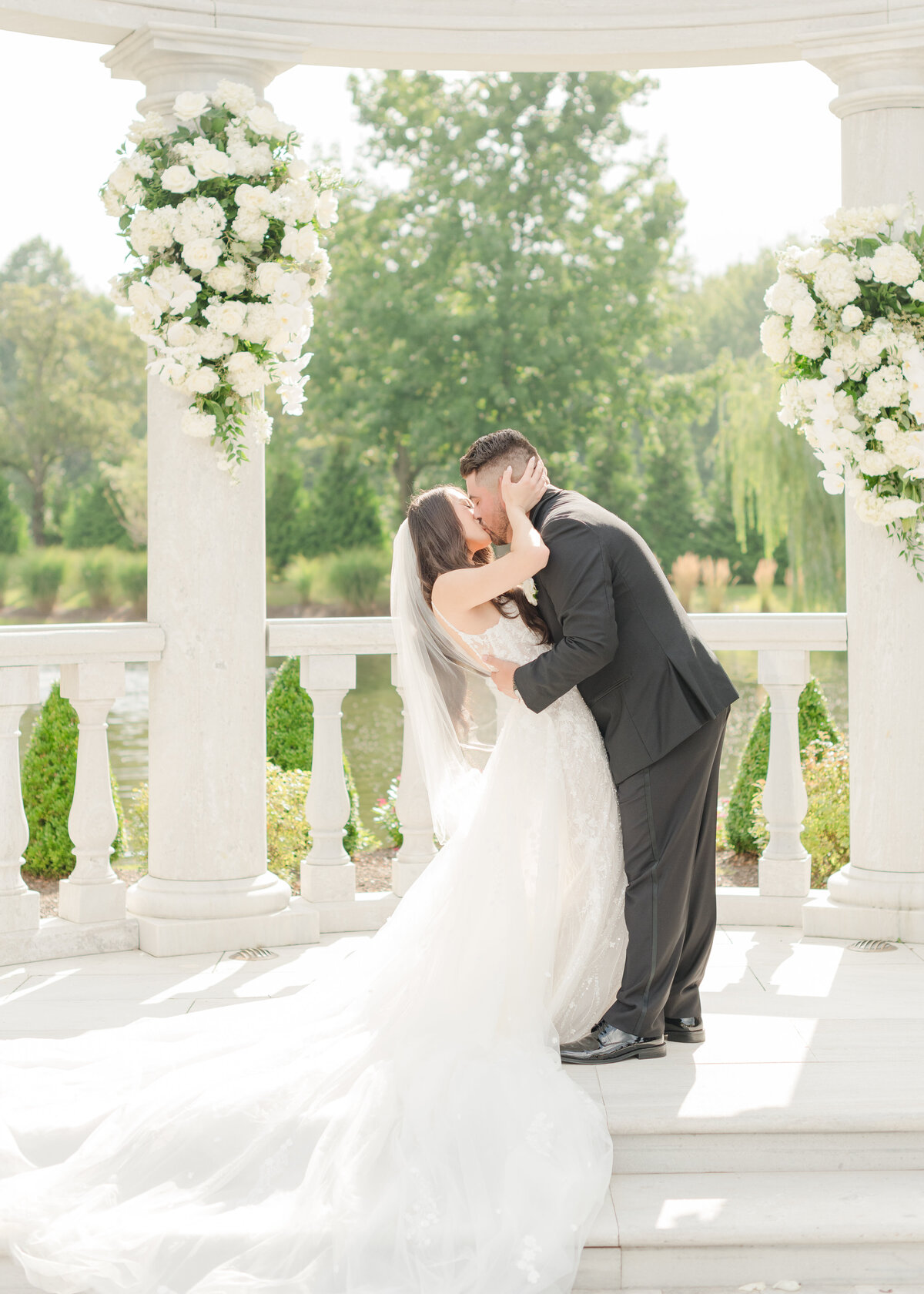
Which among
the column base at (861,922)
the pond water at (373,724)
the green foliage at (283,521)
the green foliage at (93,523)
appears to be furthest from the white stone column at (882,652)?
the green foliage at (93,523)

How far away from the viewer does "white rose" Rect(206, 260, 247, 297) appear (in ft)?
17.1

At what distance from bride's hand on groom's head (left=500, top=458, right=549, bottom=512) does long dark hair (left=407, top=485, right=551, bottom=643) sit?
0.20 m

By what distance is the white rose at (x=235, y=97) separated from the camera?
526cm

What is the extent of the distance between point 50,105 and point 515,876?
41.1m

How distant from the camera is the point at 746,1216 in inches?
136

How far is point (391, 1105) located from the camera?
3533mm

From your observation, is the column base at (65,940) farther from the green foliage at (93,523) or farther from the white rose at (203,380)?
the green foliage at (93,523)

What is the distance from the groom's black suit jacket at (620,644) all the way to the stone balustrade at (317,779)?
1.59m

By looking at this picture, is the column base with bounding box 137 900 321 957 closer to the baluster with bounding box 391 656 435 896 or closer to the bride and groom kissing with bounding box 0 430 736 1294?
the baluster with bounding box 391 656 435 896

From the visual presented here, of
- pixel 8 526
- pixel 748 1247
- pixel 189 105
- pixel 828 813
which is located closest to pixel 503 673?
pixel 748 1247

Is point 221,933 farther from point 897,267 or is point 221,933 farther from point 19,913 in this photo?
point 897,267

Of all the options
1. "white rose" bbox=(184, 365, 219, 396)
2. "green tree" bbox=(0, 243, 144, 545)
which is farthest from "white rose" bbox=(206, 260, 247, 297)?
"green tree" bbox=(0, 243, 144, 545)

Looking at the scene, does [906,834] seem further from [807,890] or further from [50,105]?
[50,105]

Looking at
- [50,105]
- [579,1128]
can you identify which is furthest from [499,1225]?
[50,105]
